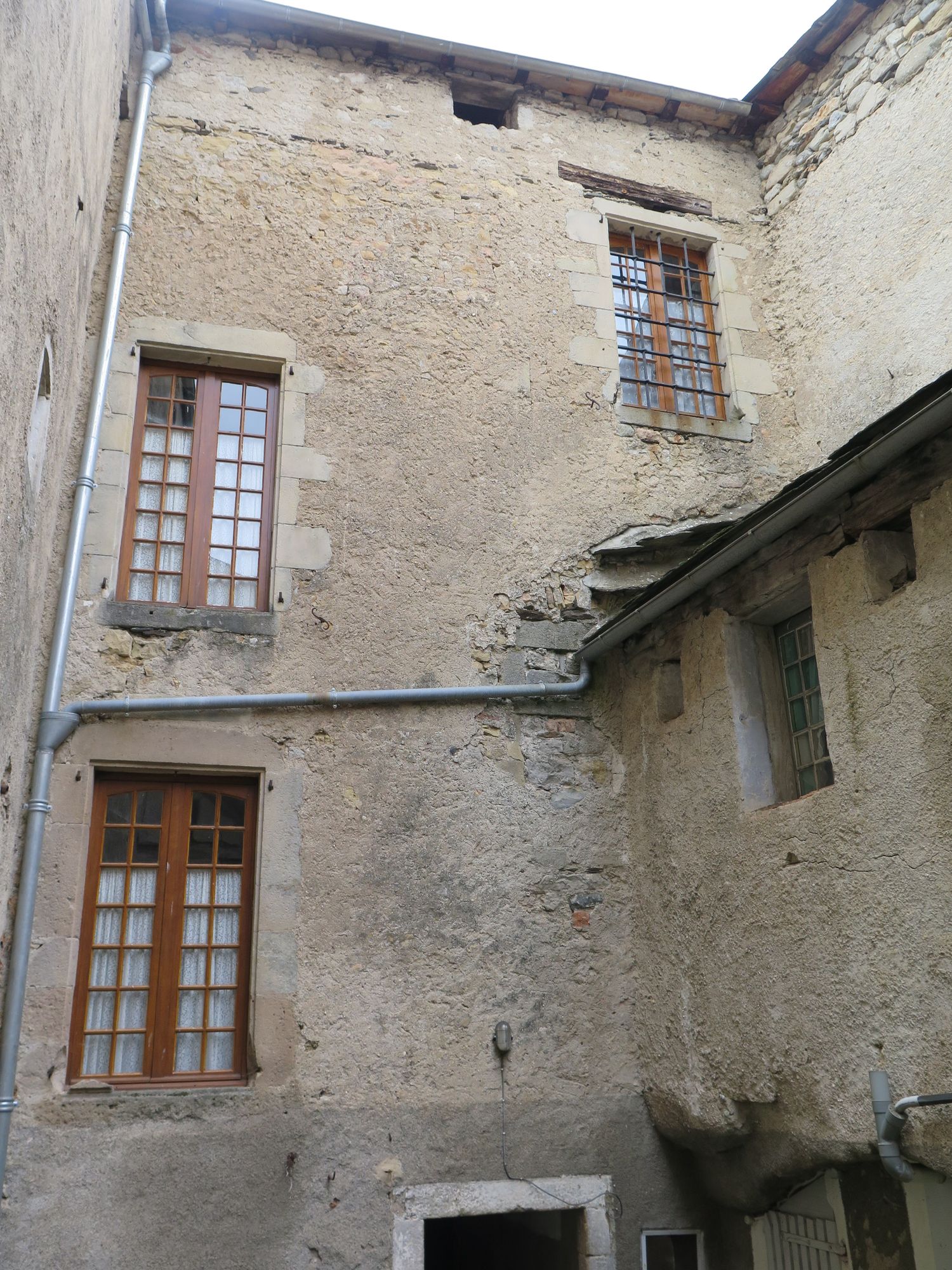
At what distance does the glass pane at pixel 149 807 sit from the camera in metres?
4.70

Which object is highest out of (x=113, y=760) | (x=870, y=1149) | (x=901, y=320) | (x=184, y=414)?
(x=901, y=320)

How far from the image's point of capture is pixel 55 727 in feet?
14.7

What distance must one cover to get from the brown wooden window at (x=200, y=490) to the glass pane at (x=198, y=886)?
4.19 feet

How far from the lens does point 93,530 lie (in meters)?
4.96

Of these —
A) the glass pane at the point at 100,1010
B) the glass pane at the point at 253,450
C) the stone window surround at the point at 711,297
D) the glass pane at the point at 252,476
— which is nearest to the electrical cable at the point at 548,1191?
the glass pane at the point at 100,1010

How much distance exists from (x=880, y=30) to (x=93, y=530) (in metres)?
Result: 5.19

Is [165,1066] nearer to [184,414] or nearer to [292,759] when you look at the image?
[292,759]

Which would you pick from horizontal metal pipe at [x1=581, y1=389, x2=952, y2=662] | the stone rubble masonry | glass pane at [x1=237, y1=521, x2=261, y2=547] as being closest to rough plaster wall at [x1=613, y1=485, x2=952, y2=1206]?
horizontal metal pipe at [x1=581, y1=389, x2=952, y2=662]

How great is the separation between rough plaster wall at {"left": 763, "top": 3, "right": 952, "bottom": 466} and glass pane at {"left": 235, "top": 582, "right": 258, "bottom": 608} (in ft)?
10.8

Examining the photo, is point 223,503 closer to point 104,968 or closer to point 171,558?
point 171,558

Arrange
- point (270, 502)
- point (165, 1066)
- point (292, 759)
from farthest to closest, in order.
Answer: point (270, 502)
point (292, 759)
point (165, 1066)

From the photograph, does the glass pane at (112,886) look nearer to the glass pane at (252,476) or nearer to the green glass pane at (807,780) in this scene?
the glass pane at (252,476)

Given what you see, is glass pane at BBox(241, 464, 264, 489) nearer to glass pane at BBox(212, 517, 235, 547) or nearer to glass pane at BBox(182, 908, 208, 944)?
glass pane at BBox(212, 517, 235, 547)

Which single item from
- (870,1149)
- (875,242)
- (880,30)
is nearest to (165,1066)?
(870,1149)
